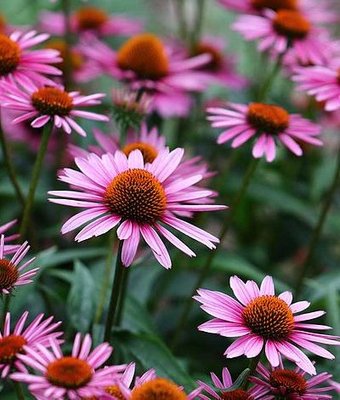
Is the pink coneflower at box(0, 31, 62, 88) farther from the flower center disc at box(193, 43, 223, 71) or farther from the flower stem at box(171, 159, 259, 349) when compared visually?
the flower center disc at box(193, 43, 223, 71)

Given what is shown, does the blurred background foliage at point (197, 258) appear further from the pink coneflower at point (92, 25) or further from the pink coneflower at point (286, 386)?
the pink coneflower at point (286, 386)

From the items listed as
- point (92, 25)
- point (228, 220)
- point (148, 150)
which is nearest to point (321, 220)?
point (228, 220)

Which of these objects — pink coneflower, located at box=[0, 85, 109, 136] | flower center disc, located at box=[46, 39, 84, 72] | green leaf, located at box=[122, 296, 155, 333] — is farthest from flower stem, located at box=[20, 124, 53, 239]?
flower center disc, located at box=[46, 39, 84, 72]

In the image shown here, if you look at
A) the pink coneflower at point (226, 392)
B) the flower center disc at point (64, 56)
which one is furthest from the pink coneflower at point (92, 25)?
the pink coneflower at point (226, 392)

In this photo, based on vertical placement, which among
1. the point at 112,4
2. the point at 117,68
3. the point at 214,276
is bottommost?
the point at 214,276

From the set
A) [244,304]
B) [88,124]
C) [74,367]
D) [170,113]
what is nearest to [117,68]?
[170,113]

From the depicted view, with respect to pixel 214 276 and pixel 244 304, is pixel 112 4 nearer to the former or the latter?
pixel 214 276
